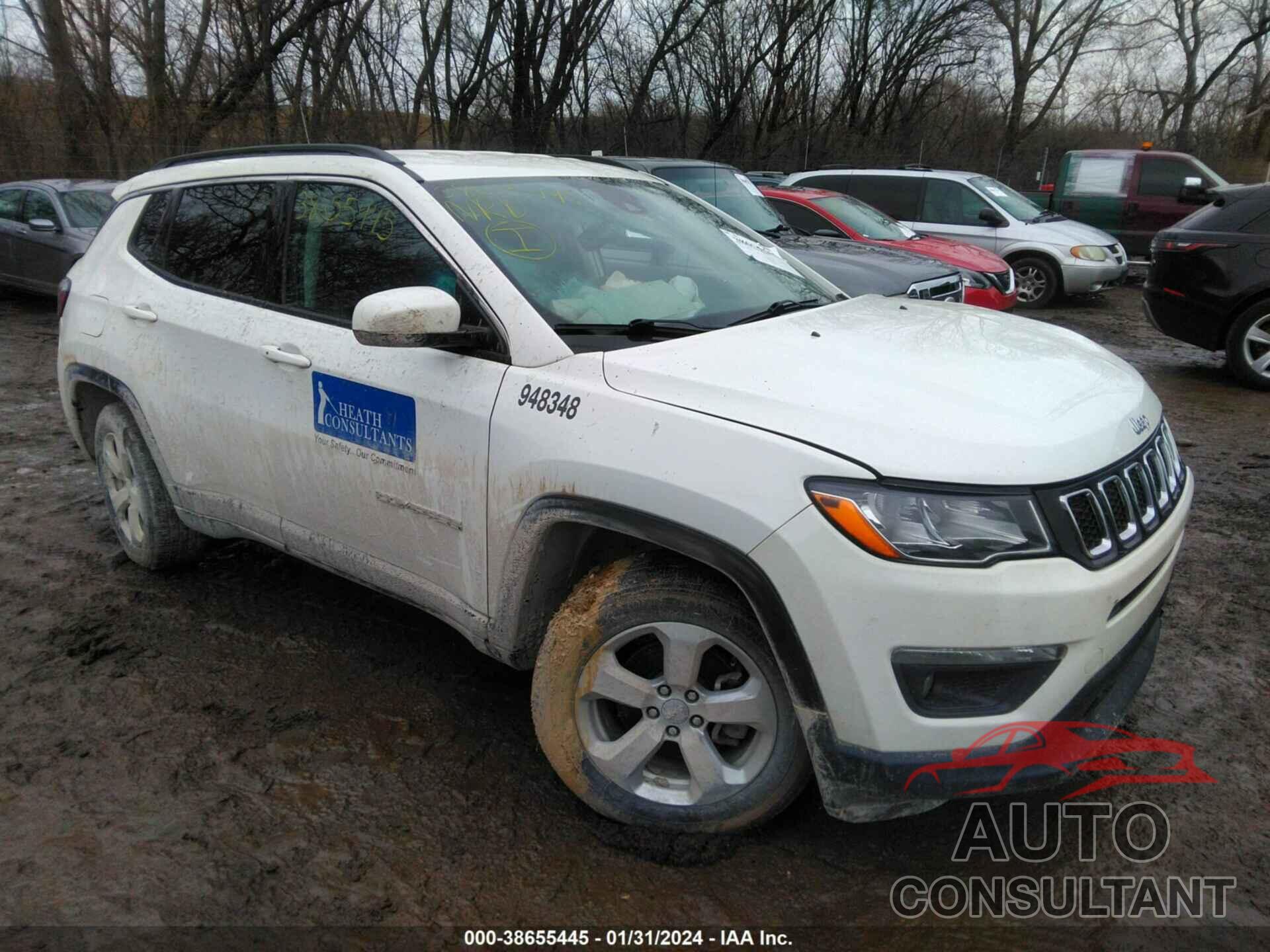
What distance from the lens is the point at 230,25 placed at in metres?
17.3

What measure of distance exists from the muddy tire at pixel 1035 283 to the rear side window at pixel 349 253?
10676 mm

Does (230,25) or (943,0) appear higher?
(943,0)

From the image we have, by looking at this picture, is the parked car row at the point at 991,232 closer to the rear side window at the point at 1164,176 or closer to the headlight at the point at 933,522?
the rear side window at the point at 1164,176

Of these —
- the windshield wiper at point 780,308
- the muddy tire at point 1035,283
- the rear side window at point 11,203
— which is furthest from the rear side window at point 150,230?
the muddy tire at point 1035,283

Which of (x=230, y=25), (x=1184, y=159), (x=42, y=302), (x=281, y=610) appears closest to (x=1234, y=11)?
(x=1184, y=159)

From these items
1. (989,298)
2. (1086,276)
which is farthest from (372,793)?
(1086,276)

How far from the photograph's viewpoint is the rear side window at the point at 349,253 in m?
2.91

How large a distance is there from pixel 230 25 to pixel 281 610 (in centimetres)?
1706

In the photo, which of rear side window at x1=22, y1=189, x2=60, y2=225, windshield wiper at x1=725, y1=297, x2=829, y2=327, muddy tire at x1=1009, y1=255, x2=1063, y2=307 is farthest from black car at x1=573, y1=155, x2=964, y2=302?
rear side window at x1=22, y1=189, x2=60, y2=225

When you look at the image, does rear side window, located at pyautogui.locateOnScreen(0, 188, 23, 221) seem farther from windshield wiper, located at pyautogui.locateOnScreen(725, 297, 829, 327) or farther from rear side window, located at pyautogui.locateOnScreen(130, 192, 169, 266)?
windshield wiper, located at pyautogui.locateOnScreen(725, 297, 829, 327)

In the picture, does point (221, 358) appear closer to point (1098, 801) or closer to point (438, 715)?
point (438, 715)

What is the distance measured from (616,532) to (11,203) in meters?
12.2

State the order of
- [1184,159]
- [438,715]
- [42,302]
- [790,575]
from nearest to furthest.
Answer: [790,575] < [438,715] < [42,302] < [1184,159]

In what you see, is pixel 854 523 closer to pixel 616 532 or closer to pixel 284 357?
pixel 616 532
